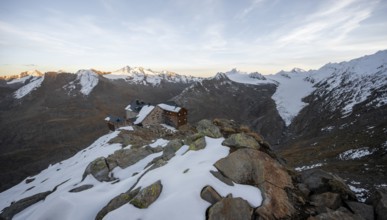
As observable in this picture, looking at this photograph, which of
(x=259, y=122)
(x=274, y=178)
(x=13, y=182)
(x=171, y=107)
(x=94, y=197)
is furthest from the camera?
(x=259, y=122)

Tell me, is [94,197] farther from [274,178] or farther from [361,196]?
[361,196]

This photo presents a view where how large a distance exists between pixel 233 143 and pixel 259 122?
141 metres

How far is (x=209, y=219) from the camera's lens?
13.6 meters

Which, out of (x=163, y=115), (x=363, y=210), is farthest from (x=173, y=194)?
(x=163, y=115)

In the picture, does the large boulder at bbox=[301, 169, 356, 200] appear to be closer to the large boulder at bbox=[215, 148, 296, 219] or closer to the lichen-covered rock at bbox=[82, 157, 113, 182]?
the large boulder at bbox=[215, 148, 296, 219]

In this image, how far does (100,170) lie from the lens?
29359mm

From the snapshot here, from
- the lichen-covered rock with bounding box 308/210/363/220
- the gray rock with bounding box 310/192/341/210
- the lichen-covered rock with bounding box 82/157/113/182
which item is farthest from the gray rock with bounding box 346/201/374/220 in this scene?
the lichen-covered rock with bounding box 82/157/113/182

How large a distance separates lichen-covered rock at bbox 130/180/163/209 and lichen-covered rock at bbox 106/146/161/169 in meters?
14.7

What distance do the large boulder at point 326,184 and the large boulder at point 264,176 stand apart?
145 cm

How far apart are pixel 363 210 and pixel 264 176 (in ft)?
19.7

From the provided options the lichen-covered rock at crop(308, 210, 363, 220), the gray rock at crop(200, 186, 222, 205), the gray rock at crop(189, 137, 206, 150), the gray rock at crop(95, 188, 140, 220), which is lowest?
the gray rock at crop(95, 188, 140, 220)

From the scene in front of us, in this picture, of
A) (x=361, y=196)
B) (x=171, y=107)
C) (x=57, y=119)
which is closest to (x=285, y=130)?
(x=171, y=107)

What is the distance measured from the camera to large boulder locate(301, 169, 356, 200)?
16.6 metres

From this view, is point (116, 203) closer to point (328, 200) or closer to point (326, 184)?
point (328, 200)
